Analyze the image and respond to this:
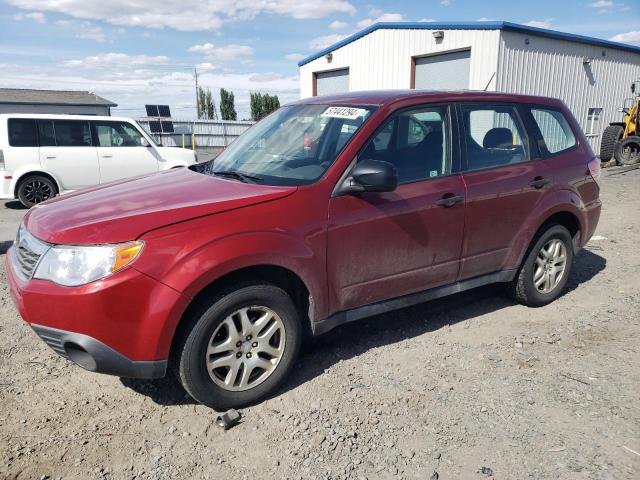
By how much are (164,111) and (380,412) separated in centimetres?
2978

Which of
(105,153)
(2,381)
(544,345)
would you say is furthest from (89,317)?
(105,153)

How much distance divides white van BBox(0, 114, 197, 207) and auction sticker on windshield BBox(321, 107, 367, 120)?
718cm

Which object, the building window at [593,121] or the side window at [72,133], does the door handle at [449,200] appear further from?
the building window at [593,121]

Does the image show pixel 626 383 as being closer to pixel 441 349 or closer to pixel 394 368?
pixel 441 349

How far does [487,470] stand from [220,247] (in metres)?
1.75

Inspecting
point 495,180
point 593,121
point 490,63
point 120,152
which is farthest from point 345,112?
point 593,121

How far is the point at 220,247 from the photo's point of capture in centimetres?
277

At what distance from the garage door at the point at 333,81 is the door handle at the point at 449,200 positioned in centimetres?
1775

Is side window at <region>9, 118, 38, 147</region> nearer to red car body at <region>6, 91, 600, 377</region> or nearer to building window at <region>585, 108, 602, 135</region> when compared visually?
red car body at <region>6, 91, 600, 377</region>

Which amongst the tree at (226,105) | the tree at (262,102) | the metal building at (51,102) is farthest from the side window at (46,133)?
the tree at (226,105)

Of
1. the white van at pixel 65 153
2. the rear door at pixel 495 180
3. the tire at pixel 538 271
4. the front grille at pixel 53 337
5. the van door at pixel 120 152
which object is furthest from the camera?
the van door at pixel 120 152

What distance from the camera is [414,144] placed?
12.1 ft

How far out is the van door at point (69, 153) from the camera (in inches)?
387

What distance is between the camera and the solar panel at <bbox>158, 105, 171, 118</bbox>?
97.4ft
